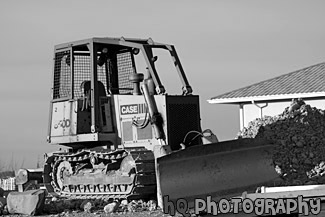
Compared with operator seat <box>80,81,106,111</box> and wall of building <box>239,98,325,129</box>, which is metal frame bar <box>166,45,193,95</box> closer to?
operator seat <box>80,81,106,111</box>

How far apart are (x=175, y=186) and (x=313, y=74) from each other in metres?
15.0

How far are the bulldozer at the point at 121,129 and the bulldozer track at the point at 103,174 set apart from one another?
0.02m

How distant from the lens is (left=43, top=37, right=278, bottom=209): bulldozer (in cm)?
1492

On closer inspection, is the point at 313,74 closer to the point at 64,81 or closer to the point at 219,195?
the point at 64,81

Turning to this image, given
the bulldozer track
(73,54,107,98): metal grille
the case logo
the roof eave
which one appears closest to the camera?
the bulldozer track

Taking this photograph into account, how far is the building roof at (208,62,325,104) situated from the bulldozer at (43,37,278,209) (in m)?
8.91

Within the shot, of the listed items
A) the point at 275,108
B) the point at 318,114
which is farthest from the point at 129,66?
the point at 275,108

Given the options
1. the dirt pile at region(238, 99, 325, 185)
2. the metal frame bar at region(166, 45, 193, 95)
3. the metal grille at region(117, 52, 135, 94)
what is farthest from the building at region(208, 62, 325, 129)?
the metal grille at region(117, 52, 135, 94)

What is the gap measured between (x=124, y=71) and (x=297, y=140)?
15.8 ft

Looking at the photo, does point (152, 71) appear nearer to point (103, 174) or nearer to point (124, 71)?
point (124, 71)

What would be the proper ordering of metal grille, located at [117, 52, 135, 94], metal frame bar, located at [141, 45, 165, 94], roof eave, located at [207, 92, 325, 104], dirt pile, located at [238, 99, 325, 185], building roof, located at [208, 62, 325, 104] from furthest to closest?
building roof, located at [208, 62, 325, 104]
roof eave, located at [207, 92, 325, 104]
dirt pile, located at [238, 99, 325, 185]
metal grille, located at [117, 52, 135, 94]
metal frame bar, located at [141, 45, 165, 94]

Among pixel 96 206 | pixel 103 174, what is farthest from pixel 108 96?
pixel 96 206

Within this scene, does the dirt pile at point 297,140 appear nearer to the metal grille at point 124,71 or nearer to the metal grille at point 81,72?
the metal grille at point 124,71

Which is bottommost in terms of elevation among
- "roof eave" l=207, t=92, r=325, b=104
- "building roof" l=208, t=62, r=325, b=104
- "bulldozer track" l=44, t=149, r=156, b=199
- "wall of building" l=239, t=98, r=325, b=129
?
"bulldozer track" l=44, t=149, r=156, b=199
